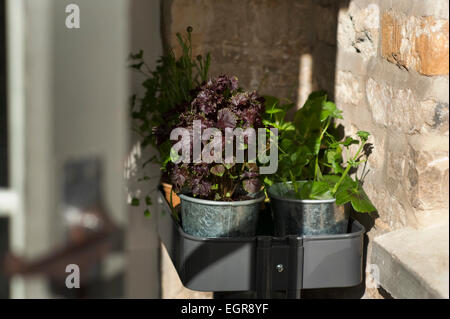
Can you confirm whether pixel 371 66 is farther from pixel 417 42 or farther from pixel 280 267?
pixel 280 267

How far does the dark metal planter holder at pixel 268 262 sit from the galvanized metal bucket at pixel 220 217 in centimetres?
5

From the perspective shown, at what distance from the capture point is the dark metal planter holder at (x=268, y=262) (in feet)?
6.37

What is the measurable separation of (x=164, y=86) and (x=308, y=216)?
2.67ft

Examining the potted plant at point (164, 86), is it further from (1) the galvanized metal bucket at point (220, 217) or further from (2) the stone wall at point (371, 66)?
(1) the galvanized metal bucket at point (220, 217)

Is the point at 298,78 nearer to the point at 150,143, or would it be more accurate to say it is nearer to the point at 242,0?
the point at 242,0

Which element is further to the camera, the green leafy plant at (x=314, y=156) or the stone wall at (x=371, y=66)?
the green leafy plant at (x=314, y=156)

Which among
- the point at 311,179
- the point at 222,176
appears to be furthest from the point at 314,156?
the point at 222,176

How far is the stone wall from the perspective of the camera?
1761mm

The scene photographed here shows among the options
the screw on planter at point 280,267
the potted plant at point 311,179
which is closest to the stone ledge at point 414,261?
the potted plant at point 311,179

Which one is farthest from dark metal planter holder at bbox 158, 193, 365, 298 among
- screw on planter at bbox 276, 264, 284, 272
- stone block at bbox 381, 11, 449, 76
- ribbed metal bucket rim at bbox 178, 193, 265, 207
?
stone block at bbox 381, 11, 449, 76

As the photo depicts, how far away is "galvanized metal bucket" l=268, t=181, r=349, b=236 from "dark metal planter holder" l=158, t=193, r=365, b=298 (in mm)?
50

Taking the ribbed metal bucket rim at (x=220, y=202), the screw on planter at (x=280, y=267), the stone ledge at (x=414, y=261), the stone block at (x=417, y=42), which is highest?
the stone block at (x=417, y=42)

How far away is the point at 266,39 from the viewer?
2.62 metres
